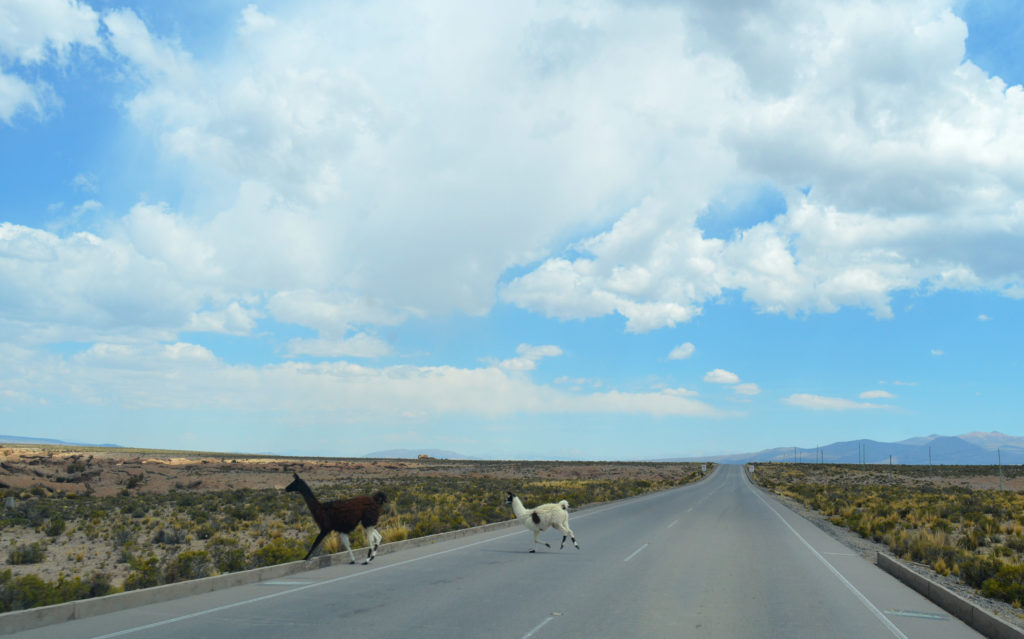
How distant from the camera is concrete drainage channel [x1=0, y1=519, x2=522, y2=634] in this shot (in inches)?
323

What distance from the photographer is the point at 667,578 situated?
1208 centimetres

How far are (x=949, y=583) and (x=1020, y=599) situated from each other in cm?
242

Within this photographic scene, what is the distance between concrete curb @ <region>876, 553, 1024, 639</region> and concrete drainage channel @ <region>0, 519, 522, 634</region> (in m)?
10.7


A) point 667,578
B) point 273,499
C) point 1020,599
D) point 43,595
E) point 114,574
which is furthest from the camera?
point 273,499

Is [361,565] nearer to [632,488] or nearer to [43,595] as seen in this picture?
[43,595]

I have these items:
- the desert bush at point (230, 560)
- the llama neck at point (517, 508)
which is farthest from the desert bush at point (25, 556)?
the llama neck at point (517, 508)

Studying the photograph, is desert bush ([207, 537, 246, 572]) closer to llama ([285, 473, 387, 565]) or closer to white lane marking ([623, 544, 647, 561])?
llama ([285, 473, 387, 565])

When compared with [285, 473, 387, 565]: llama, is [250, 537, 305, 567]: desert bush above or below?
below

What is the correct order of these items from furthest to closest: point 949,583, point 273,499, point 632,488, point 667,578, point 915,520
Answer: point 632,488, point 273,499, point 915,520, point 949,583, point 667,578

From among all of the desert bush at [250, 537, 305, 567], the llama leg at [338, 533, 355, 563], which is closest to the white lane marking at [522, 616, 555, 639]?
the llama leg at [338, 533, 355, 563]

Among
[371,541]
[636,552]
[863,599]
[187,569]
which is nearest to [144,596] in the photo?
[187,569]

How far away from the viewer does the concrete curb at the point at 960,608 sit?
8219 mm

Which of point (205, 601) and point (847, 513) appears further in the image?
point (847, 513)

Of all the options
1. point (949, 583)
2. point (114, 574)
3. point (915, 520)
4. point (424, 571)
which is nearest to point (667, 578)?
point (424, 571)
